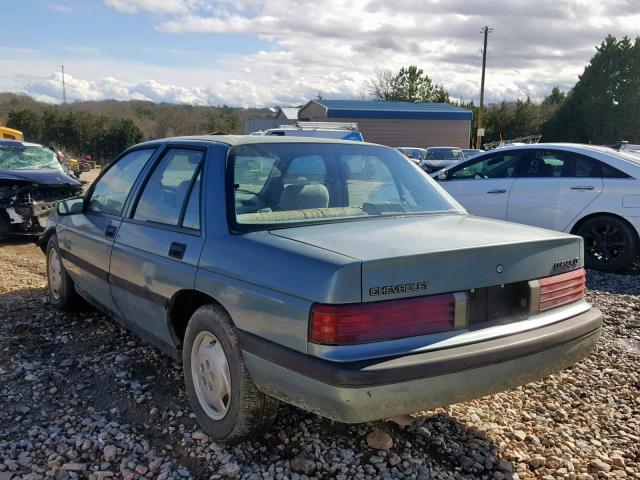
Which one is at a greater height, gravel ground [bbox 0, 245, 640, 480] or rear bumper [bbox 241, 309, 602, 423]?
rear bumper [bbox 241, 309, 602, 423]

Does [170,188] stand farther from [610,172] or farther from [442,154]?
[442,154]

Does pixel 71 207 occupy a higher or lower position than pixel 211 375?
higher

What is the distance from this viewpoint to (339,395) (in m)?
2.46

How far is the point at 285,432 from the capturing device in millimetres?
3262

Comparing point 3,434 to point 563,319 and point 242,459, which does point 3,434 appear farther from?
point 563,319

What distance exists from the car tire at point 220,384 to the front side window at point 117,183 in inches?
56.3

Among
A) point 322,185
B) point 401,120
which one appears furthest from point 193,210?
point 401,120

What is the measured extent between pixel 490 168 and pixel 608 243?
186cm

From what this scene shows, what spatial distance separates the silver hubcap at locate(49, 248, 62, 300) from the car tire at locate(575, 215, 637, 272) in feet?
19.8

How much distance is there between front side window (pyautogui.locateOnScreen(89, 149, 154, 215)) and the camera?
4273 mm

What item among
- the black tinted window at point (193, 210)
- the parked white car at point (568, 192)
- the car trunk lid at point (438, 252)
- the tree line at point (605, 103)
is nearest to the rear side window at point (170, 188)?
the black tinted window at point (193, 210)

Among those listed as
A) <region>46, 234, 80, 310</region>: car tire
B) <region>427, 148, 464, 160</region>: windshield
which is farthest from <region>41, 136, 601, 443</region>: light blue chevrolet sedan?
<region>427, 148, 464, 160</region>: windshield

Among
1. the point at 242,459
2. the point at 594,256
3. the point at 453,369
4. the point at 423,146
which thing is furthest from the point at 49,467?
the point at 423,146

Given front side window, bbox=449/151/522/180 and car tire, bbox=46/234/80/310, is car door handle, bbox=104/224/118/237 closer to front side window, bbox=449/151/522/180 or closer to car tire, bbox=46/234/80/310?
car tire, bbox=46/234/80/310
